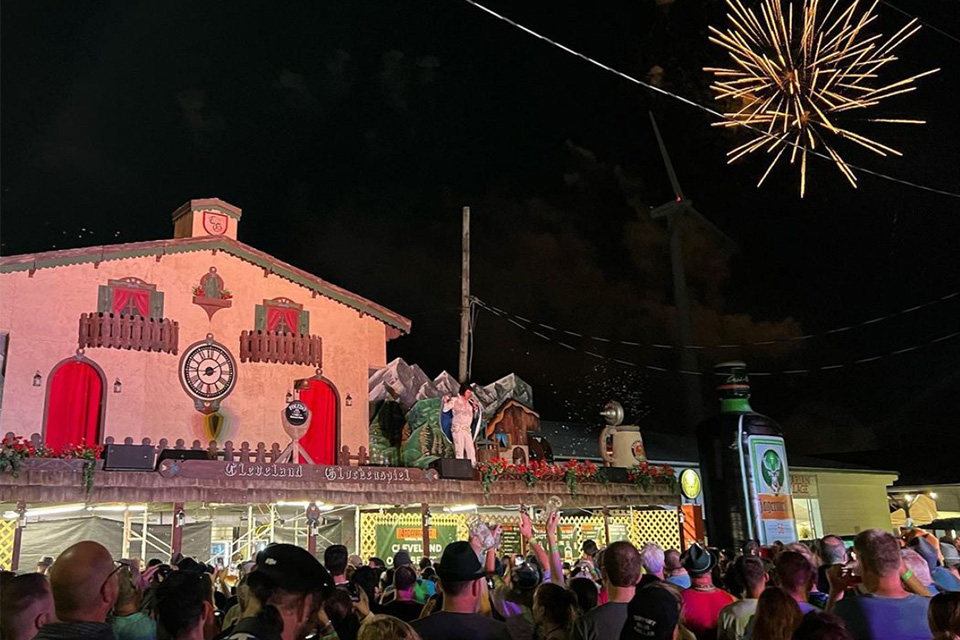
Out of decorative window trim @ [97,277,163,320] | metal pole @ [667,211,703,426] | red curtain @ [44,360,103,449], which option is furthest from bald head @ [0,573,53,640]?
metal pole @ [667,211,703,426]

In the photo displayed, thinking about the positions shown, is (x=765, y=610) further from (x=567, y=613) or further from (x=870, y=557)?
(x=567, y=613)

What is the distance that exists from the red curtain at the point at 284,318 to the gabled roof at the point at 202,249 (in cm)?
96

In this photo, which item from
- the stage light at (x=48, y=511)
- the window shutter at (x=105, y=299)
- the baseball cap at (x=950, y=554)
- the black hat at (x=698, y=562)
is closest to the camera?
the black hat at (x=698, y=562)

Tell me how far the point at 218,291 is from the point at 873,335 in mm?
43432

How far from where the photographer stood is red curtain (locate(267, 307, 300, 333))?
74.0 ft

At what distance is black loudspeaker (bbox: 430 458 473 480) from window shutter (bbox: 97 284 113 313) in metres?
9.07

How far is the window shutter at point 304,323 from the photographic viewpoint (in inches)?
910

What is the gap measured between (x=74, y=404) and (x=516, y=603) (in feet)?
53.4

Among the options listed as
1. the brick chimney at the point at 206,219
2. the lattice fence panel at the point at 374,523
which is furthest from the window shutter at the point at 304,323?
the lattice fence panel at the point at 374,523

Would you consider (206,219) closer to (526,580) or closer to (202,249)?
(202,249)

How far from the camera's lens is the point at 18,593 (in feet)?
13.1

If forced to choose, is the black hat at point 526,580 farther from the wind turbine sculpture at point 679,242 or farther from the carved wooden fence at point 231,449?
the wind turbine sculpture at point 679,242

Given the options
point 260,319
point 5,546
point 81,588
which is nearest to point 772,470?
point 260,319

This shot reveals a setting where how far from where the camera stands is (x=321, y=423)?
75.1 ft
